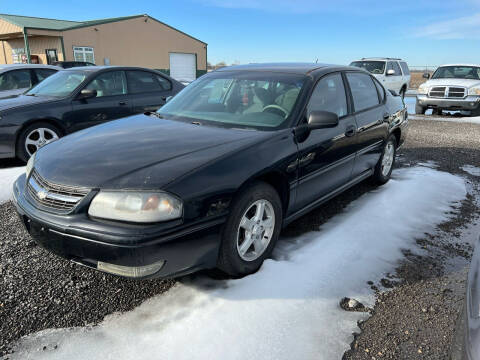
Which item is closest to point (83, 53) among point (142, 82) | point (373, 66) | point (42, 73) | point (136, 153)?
point (42, 73)

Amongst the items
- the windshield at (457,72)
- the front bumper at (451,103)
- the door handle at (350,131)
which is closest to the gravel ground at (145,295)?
the door handle at (350,131)

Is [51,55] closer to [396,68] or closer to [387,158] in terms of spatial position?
[396,68]

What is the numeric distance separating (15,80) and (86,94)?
10.1ft

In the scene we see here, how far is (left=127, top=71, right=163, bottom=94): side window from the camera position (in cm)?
667

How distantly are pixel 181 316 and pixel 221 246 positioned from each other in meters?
0.49

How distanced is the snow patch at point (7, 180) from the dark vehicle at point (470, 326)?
173 inches

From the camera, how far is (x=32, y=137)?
18.4 feet

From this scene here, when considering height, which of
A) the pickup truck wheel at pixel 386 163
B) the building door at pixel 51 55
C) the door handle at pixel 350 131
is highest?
the building door at pixel 51 55

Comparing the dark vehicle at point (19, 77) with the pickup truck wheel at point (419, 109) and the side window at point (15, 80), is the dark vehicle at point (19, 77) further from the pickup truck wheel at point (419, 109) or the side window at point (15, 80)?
the pickup truck wheel at point (419, 109)

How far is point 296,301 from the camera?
2480 mm

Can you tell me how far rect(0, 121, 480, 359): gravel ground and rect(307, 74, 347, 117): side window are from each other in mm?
1163

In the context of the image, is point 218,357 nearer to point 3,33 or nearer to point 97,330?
point 97,330

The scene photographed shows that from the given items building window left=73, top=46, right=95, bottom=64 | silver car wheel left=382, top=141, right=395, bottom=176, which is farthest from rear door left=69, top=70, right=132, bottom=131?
building window left=73, top=46, right=95, bottom=64

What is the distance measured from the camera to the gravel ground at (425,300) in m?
2.12
